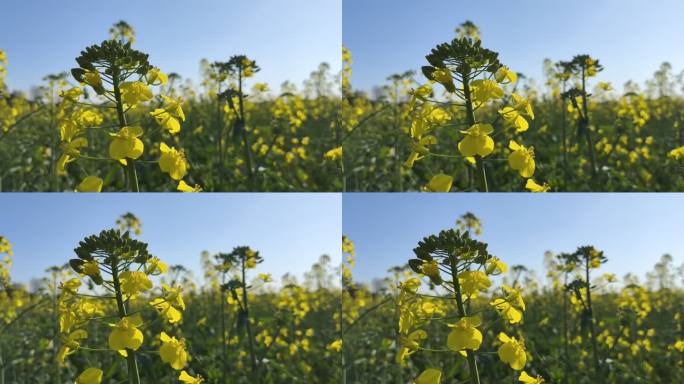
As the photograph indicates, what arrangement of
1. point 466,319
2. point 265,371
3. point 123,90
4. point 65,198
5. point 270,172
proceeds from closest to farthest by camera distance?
point 466,319 < point 123,90 < point 65,198 < point 270,172 < point 265,371

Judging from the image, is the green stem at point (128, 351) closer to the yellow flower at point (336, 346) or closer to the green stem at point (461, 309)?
the green stem at point (461, 309)

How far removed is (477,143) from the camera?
67.1 inches

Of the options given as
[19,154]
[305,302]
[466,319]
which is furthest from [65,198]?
[466,319]

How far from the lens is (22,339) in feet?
8.87

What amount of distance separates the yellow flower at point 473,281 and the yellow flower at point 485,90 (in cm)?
45

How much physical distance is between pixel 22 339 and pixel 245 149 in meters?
1.16

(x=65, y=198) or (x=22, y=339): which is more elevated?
(x=65, y=198)

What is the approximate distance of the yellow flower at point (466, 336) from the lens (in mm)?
1564

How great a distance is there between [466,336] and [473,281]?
130 millimetres

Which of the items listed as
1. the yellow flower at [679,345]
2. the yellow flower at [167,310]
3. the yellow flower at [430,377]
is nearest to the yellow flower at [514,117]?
the yellow flower at [430,377]

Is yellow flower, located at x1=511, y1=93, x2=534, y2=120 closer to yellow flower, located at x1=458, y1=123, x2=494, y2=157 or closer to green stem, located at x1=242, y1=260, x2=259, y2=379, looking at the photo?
yellow flower, located at x1=458, y1=123, x2=494, y2=157

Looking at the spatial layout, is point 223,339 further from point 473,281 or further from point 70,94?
point 473,281

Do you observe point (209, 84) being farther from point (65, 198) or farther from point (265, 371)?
point (265, 371)

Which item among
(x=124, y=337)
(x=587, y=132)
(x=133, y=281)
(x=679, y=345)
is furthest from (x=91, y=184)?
(x=679, y=345)
